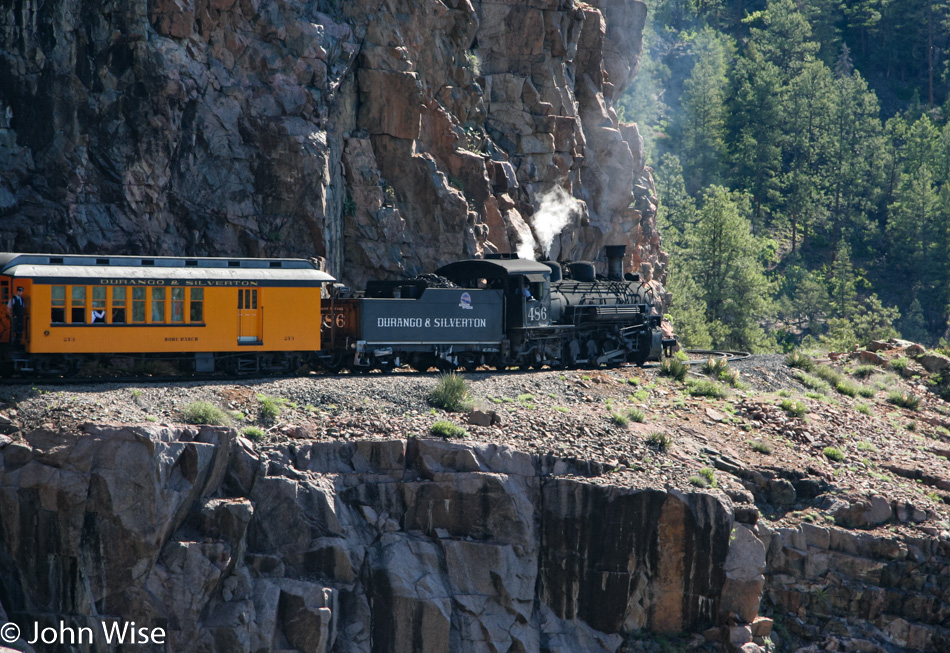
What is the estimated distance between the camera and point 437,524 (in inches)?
775

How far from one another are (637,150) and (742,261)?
8.91 meters

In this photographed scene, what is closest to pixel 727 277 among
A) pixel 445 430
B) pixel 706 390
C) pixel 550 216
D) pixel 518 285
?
pixel 550 216

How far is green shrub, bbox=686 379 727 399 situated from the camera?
1093 inches

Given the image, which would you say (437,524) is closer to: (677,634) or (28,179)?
(677,634)

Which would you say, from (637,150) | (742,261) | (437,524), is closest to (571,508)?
(437,524)

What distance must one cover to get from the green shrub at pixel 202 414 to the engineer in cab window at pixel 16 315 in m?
4.92

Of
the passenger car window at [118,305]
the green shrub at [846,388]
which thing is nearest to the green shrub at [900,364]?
the green shrub at [846,388]

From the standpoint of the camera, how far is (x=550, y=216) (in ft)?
133

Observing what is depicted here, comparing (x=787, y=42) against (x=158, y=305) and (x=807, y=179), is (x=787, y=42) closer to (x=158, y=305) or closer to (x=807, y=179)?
(x=807, y=179)

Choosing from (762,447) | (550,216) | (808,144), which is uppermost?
(808,144)

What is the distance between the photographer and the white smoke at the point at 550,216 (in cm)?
3984

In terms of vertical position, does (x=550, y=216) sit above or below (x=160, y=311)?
above

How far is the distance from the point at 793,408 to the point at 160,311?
1712 centimetres

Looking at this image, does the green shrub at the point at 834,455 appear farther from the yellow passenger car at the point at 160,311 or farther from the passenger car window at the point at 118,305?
the passenger car window at the point at 118,305
